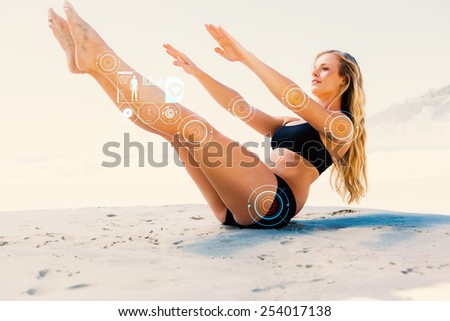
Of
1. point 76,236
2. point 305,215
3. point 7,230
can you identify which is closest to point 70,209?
point 7,230

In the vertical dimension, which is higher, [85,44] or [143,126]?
[85,44]

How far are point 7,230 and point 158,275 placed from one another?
1.09m

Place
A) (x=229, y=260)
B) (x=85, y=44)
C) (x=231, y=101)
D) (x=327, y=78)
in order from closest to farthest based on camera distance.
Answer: (x=229, y=260) → (x=85, y=44) → (x=327, y=78) → (x=231, y=101)

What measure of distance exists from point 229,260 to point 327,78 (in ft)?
3.00

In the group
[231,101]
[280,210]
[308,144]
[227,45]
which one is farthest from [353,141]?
[227,45]

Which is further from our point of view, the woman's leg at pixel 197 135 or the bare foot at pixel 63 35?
the bare foot at pixel 63 35

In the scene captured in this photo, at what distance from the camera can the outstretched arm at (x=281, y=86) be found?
1711 millimetres

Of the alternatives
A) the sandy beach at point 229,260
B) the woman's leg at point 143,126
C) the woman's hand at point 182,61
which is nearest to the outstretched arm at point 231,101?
the woman's hand at point 182,61

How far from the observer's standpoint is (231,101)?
2164 millimetres

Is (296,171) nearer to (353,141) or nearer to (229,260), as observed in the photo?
(353,141)

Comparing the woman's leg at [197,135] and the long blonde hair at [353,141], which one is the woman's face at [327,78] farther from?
the woman's leg at [197,135]

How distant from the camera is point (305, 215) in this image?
2.48 meters

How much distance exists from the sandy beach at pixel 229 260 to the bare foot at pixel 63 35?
68 cm

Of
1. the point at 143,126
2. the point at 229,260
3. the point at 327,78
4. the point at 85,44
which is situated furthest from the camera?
the point at 327,78
